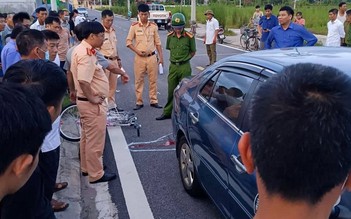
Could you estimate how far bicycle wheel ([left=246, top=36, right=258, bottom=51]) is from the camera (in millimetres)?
17203

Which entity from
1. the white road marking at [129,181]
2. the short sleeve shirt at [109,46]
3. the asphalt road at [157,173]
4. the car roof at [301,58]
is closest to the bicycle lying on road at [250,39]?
the asphalt road at [157,173]

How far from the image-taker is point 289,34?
671 centimetres

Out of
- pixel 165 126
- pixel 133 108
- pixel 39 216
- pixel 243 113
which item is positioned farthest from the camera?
pixel 133 108

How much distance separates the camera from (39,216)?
2072mm

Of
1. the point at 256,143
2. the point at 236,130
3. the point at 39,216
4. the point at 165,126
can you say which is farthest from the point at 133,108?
the point at 256,143

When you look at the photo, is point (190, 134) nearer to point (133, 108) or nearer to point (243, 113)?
point (243, 113)

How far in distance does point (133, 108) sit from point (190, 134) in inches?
163

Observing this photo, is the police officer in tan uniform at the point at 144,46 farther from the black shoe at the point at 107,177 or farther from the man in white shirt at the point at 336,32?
the man in white shirt at the point at 336,32

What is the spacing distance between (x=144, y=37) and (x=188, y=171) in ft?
13.3

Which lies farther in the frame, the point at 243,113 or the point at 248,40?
the point at 248,40

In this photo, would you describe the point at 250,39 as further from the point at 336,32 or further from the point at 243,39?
the point at 336,32

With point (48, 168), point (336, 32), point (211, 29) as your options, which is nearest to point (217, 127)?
point (48, 168)

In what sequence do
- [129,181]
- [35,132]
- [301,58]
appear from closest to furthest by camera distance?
[35,132] < [301,58] < [129,181]

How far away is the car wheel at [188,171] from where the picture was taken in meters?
4.19
